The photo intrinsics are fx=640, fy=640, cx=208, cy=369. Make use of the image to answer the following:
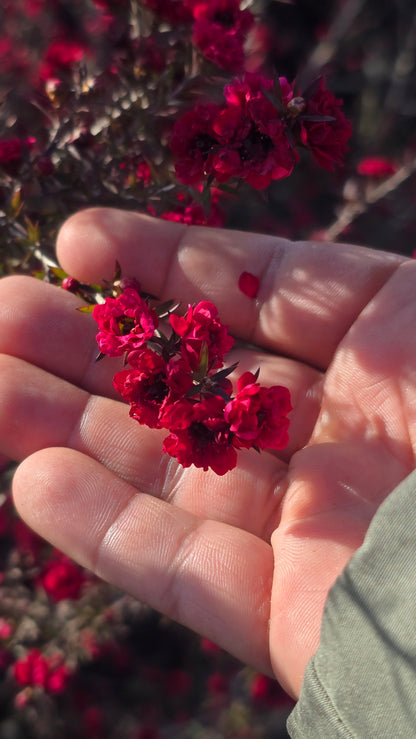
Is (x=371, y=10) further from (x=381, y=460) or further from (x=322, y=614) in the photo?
(x=322, y=614)

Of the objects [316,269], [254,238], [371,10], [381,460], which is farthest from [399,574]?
[371,10]

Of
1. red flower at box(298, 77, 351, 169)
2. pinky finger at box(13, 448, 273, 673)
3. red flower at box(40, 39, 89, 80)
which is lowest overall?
pinky finger at box(13, 448, 273, 673)

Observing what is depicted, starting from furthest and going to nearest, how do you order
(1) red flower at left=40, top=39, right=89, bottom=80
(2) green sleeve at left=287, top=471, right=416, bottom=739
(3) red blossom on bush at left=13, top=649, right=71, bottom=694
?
(3) red blossom on bush at left=13, top=649, right=71, bottom=694
(1) red flower at left=40, top=39, right=89, bottom=80
(2) green sleeve at left=287, top=471, right=416, bottom=739

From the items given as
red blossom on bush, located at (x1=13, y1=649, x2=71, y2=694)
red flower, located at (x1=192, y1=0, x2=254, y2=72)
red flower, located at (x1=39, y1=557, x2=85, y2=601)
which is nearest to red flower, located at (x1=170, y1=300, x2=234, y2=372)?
red flower, located at (x1=192, y1=0, x2=254, y2=72)

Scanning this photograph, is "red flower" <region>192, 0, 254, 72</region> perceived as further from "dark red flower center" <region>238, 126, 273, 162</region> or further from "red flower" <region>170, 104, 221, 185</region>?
"dark red flower center" <region>238, 126, 273, 162</region>

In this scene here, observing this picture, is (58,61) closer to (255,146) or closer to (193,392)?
(255,146)

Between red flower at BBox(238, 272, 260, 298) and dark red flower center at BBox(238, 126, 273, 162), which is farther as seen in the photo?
red flower at BBox(238, 272, 260, 298)
